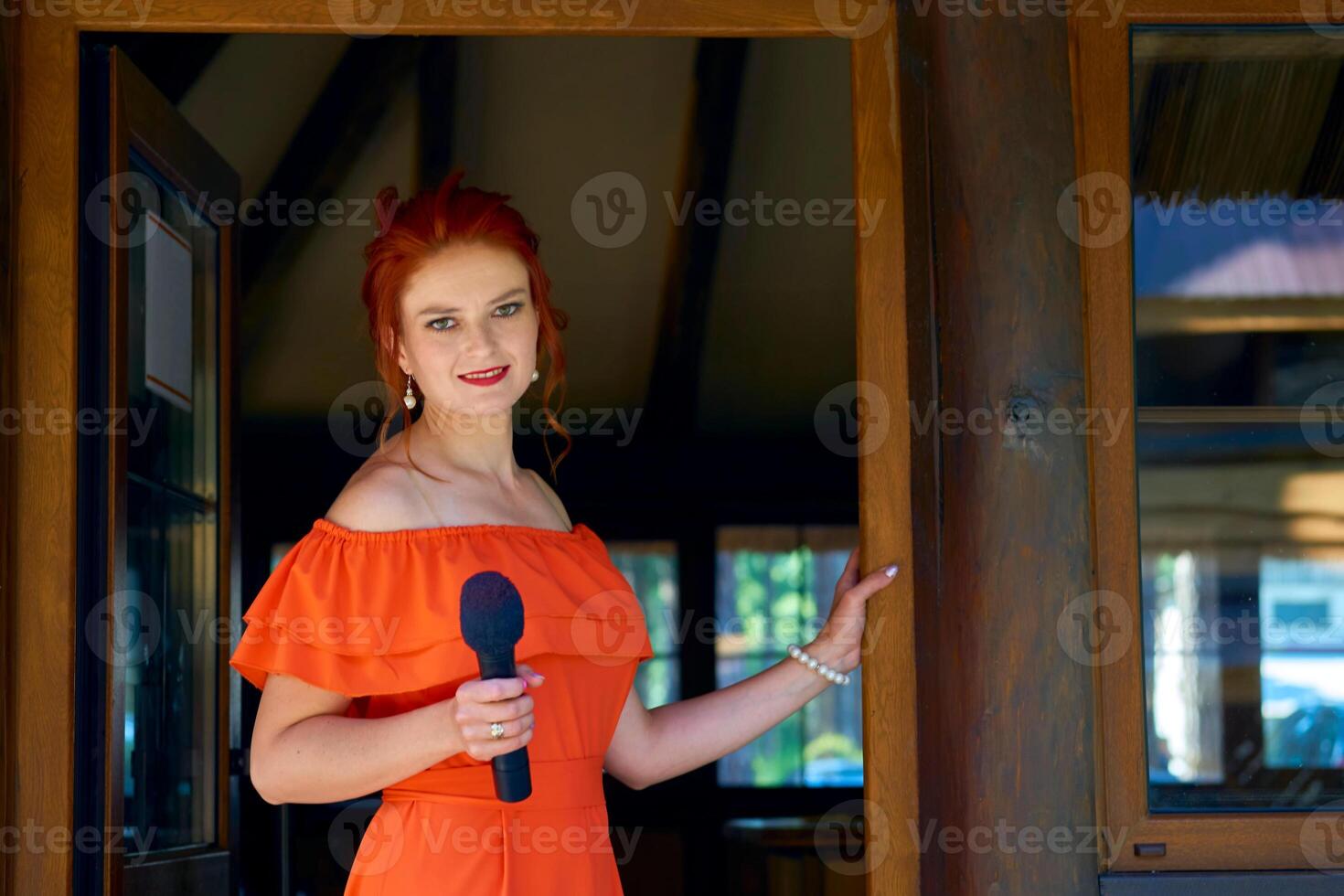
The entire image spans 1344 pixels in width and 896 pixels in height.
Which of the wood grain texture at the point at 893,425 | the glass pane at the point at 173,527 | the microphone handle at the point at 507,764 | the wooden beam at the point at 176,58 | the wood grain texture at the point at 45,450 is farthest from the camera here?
the wooden beam at the point at 176,58

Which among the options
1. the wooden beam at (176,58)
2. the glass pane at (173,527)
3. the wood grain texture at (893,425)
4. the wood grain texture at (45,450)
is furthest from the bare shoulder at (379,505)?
the wooden beam at (176,58)

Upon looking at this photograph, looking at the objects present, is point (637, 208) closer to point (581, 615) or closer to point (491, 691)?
point (581, 615)

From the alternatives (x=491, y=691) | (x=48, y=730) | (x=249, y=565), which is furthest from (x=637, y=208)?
(x=491, y=691)

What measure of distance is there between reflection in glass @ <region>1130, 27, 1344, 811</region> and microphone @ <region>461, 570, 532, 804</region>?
1.17 metres

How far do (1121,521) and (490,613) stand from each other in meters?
1.18

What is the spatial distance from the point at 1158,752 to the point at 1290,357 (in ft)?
2.52

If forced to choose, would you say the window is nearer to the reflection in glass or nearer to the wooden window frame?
the reflection in glass

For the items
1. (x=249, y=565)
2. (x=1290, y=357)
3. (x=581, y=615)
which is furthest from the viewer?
(x=249, y=565)

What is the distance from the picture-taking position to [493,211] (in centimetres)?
241

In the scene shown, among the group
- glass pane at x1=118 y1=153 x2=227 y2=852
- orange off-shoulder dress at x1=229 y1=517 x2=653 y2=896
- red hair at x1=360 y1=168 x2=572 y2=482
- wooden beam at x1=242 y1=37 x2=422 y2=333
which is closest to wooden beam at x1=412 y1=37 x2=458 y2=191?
wooden beam at x1=242 y1=37 x2=422 y2=333

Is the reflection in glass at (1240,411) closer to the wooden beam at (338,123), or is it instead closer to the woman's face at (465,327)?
the woman's face at (465,327)

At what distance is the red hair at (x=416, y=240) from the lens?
239cm

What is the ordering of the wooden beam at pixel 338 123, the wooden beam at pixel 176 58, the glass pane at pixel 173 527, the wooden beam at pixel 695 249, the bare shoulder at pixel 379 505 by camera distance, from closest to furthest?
the bare shoulder at pixel 379 505 < the glass pane at pixel 173 527 < the wooden beam at pixel 176 58 < the wooden beam at pixel 338 123 < the wooden beam at pixel 695 249

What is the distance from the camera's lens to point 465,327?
240 cm
